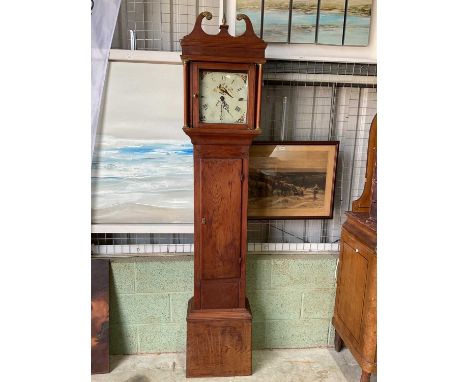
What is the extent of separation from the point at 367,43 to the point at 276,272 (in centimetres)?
141

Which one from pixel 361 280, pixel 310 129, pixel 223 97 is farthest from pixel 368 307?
pixel 223 97

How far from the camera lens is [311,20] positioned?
1.95m

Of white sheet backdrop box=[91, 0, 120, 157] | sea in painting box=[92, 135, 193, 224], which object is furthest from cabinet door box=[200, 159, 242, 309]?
white sheet backdrop box=[91, 0, 120, 157]

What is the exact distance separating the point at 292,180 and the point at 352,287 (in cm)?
67

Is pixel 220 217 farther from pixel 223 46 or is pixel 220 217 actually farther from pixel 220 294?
pixel 223 46

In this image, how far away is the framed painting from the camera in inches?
79.7

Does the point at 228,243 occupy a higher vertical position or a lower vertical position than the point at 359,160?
lower

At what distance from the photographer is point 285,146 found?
2.02 metres

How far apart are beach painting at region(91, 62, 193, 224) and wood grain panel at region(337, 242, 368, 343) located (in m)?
0.91

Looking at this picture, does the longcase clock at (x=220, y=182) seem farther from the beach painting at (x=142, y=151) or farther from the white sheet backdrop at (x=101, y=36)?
the white sheet backdrop at (x=101, y=36)
